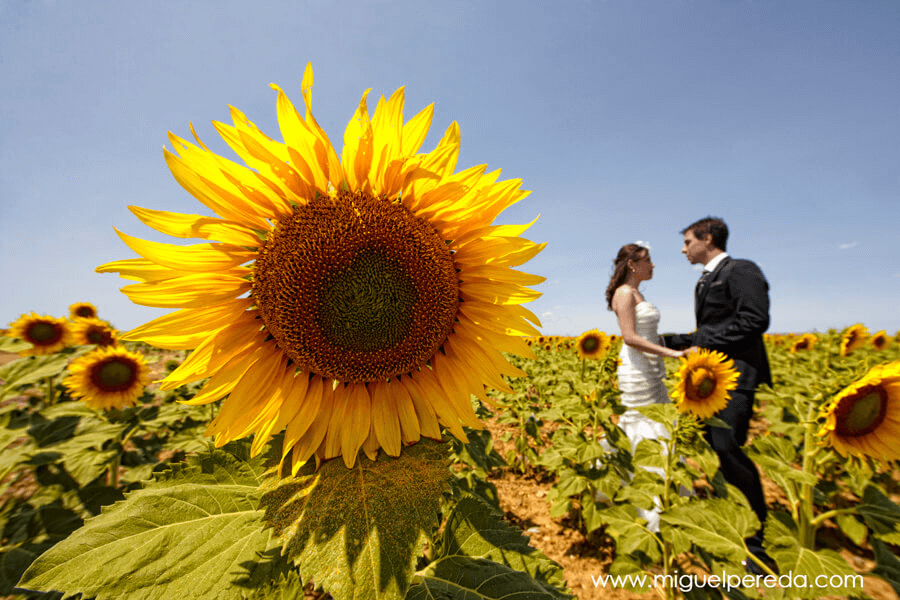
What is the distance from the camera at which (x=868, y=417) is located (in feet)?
8.59

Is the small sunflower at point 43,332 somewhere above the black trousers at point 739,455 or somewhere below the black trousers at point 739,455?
above

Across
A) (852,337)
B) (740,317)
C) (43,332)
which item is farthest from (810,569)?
(852,337)

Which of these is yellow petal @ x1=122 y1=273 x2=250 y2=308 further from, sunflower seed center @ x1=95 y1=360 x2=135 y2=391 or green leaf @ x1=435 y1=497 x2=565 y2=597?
sunflower seed center @ x1=95 y1=360 x2=135 y2=391

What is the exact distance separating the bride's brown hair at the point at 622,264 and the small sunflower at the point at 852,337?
19.0 feet

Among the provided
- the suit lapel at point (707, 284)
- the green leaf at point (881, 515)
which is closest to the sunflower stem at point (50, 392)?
the green leaf at point (881, 515)

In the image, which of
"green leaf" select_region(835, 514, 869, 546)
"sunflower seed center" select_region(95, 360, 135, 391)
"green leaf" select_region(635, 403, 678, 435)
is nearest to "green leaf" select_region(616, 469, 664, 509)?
"green leaf" select_region(635, 403, 678, 435)

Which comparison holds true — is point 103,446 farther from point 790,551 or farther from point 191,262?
point 790,551

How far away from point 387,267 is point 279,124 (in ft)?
1.58

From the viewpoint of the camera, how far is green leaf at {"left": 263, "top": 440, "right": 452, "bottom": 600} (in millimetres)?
739

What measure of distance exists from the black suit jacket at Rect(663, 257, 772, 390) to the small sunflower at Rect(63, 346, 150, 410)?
6.36m

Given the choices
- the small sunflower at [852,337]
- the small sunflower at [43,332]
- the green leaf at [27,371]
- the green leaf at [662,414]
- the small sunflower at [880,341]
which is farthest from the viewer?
the small sunflower at [880,341]

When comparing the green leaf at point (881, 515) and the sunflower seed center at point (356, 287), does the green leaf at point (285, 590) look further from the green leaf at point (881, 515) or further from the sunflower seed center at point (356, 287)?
the green leaf at point (881, 515)

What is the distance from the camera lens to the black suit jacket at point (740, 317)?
4.00 metres

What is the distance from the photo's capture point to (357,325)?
1.10m
